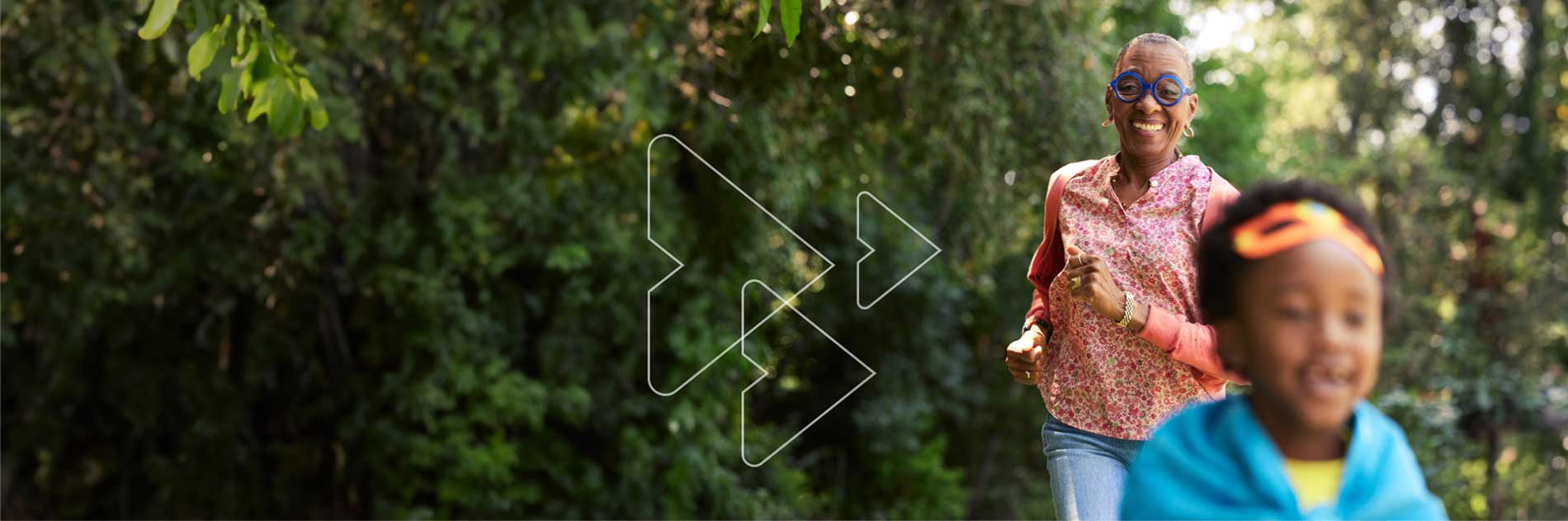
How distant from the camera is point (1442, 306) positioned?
11.2m

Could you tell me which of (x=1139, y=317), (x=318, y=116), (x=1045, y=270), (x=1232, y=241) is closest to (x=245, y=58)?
(x=318, y=116)

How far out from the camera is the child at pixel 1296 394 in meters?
1.40

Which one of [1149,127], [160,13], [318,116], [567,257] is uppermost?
[1149,127]

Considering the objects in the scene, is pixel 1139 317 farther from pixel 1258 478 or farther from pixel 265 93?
pixel 265 93

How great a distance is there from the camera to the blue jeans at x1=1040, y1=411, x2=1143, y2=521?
8.31ft

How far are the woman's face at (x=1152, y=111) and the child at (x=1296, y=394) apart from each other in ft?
3.73

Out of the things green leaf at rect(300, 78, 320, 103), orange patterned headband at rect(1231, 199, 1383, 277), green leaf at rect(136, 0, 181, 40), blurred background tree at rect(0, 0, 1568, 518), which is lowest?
blurred background tree at rect(0, 0, 1568, 518)

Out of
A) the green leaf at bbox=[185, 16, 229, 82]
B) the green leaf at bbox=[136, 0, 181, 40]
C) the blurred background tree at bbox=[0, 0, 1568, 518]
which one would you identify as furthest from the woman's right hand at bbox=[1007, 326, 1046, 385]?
the blurred background tree at bbox=[0, 0, 1568, 518]

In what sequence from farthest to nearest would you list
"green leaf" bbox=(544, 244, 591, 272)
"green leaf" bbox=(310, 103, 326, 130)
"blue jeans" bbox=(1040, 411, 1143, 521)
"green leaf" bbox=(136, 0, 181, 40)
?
"green leaf" bbox=(544, 244, 591, 272), "green leaf" bbox=(310, 103, 326, 130), "green leaf" bbox=(136, 0, 181, 40), "blue jeans" bbox=(1040, 411, 1143, 521)

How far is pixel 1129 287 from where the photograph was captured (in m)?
2.57

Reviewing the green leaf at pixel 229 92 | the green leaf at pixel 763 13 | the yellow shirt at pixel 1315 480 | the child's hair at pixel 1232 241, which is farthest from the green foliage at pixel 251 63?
the yellow shirt at pixel 1315 480

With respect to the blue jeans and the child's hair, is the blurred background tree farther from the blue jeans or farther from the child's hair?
the child's hair

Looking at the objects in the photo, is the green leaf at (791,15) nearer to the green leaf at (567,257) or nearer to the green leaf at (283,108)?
the green leaf at (283,108)

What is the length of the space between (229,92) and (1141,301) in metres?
2.39
